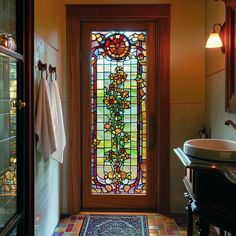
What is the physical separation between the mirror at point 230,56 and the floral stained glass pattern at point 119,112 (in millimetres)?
1075

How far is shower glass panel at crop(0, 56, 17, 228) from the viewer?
1.79m

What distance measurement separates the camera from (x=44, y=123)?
227 centimetres

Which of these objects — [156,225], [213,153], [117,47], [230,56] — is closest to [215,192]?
[213,153]

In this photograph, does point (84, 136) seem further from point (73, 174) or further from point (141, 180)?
point (141, 180)

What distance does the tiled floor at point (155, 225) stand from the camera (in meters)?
2.86

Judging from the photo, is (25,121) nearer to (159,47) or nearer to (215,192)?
(215,192)

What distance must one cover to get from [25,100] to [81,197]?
161 cm

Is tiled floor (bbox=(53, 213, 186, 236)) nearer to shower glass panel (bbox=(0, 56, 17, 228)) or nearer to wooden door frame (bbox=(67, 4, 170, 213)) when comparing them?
wooden door frame (bbox=(67, 4, 170, 213))

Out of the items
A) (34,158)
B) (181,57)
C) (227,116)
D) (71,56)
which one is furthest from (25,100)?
(181,57)

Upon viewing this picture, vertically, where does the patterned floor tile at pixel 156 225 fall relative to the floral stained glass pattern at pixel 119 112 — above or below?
below

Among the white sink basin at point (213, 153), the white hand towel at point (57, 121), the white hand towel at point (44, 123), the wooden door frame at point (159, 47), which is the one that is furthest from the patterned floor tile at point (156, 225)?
the white sink basin at point (213, 153)

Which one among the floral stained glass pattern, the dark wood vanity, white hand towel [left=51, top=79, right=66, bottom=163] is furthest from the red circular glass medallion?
the dark wood vanity

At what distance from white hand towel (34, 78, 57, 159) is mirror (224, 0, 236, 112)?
134 cm

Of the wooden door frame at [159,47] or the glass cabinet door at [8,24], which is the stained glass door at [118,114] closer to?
the wooden door frame at [159,47]
